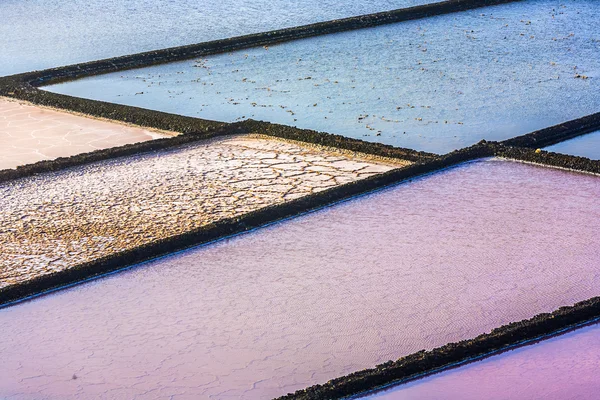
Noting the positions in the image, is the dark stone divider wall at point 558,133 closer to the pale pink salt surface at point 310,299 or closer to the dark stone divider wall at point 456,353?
the pale pink salt surface at point 310,299

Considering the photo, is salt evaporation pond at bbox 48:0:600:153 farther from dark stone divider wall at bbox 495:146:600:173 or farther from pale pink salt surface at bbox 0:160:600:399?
pale pink salt surface at bbox 0:160:600:399

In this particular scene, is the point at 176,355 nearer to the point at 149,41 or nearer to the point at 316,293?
the point at 316,293

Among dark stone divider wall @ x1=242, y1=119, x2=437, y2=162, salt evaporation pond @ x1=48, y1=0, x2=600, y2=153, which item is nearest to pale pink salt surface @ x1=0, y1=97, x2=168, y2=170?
salt evaporation pond @ x1=48, y1=0, x2=600, y2=153

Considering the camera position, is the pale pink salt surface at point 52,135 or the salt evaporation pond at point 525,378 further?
the pale pink salt surface at point 52,135

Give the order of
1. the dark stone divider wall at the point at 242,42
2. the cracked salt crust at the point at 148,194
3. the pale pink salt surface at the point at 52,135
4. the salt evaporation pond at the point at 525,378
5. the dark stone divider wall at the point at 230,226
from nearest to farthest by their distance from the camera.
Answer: the salt evaporation pond at the point at 525,378 → the dark stone divider wall at the point at 230,226 → the cracked salt crust at the point at 148,194 → the pale pink salt surface at the point at 52,135 → the dark stone divider wall at the point at 242,42

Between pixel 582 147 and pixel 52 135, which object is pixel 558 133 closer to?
pixel 582 147

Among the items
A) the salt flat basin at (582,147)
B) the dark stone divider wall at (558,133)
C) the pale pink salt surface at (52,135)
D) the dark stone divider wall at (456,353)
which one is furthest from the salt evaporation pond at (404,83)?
the dark stone divider wall at (456,353)
